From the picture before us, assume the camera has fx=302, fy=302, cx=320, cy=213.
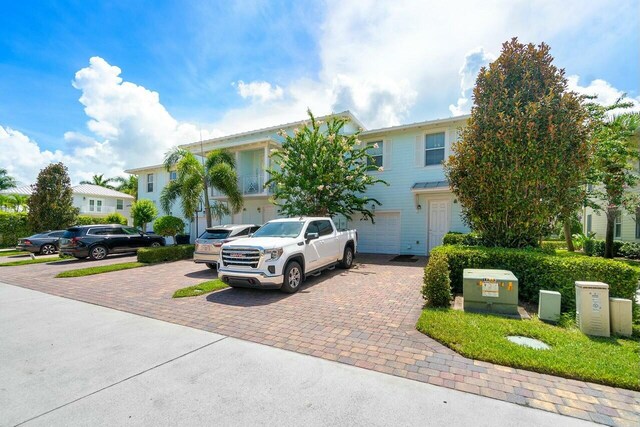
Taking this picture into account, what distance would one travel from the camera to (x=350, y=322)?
209 inches

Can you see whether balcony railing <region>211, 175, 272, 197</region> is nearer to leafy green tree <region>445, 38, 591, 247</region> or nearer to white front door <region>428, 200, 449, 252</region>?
white front door <region>428, 200, 449, 252</region>

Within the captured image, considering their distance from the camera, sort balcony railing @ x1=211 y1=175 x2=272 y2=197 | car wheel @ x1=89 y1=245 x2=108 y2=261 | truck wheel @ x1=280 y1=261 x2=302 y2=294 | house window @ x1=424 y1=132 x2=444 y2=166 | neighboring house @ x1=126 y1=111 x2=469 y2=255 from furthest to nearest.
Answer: balcony railing @ x1=211 y1=175 x2=272 y2=197
house window @ x1=424 y1=132 x2=444 y2=166
car wheel @ x1=89 y1=245 x2=108 y2=261
neighboring house @ x1=126 y1=111 x2=469 y2=255
truck wheel @ x1=280 y1=261 x2=302 y2=294

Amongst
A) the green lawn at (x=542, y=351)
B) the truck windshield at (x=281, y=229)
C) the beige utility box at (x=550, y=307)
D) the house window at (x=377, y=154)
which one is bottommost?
the green lawn at (x=542, y=351)

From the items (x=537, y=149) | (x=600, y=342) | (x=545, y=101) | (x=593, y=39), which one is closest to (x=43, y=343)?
(x=600, y=342)

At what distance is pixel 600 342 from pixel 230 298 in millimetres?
6663

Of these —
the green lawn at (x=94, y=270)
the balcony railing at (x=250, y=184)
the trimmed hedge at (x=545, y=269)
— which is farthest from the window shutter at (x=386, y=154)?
the green lawn at (x=94, y=270)

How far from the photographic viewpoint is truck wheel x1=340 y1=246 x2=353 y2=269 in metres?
10.5

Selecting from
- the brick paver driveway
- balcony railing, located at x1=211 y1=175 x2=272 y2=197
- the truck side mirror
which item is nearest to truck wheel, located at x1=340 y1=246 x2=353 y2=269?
the brick paver driveway

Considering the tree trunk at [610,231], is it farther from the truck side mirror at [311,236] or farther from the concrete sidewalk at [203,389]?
the concrete sidewalk at [203,389]

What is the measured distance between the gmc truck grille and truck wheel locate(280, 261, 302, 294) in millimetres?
767

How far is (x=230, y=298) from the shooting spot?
7.04 meters

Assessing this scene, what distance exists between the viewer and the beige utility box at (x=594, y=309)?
4586mm

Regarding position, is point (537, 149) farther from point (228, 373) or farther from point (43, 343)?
point (43, 343)

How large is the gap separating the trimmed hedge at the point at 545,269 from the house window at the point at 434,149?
25.4ft
